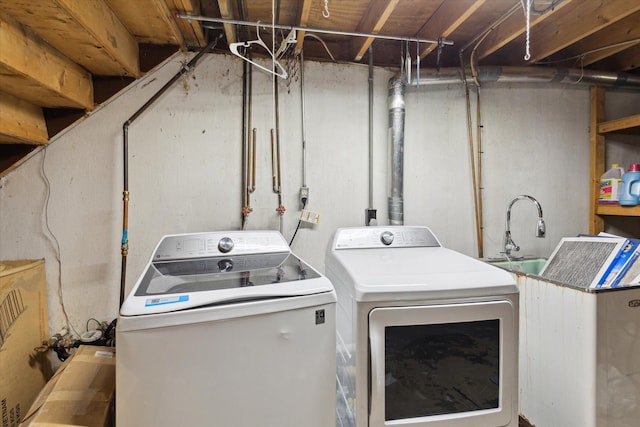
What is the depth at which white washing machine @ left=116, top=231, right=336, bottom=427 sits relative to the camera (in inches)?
36.4

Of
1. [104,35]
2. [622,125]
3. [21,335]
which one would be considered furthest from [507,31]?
[21,335]

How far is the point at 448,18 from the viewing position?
70.3 inches

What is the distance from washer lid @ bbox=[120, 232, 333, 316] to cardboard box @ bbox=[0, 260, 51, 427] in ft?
2.50

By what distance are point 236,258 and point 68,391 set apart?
90cm

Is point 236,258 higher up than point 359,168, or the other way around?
point 359,168

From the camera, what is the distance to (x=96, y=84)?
188 cm

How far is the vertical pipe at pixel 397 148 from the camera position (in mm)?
2121

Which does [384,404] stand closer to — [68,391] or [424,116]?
[68,391]

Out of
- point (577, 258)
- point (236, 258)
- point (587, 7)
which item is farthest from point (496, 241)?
point (236, 258)

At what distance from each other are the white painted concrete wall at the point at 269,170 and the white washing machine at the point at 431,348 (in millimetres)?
1007

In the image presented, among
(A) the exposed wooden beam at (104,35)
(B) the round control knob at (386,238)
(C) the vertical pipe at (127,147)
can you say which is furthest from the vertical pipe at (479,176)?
(A) the exposed wooden beam at (104,35)

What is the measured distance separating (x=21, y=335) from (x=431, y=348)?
1986mm

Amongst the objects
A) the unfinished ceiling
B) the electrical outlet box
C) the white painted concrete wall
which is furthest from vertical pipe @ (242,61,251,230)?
the electrical outlet box

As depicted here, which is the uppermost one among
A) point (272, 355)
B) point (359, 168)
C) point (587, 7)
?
point (587, 7)
